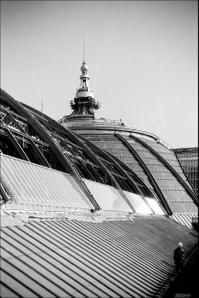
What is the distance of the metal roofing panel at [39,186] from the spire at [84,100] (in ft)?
197

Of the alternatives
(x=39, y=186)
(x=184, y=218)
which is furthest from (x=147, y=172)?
(x=39, y=186)

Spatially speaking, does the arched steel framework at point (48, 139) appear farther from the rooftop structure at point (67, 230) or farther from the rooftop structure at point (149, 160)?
the rooftop structure at point (149, 160)

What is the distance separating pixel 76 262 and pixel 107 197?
51.6ft

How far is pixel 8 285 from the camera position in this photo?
10.1 meters

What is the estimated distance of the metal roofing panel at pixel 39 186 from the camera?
1730 cm

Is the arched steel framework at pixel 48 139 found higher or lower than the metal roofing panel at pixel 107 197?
higher

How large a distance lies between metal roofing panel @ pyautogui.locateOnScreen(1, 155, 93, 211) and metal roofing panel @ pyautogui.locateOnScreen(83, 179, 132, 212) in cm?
249

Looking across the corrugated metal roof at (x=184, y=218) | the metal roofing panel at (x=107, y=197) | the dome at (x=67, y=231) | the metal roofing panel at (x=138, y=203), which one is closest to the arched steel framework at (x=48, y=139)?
the dome at (x=67, y=231)

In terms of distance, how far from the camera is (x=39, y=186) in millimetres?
19906

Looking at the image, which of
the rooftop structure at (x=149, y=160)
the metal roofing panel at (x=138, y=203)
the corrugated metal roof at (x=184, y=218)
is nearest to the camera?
the metal roofing panel at (x=138, y=203)

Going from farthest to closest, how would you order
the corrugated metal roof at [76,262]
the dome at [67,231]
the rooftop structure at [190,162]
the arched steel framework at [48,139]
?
the rooftop structure at [190,162] < the arched steel framework at [48,139] < the dome at [67,231] < the corrugated metal roof at [76,262]

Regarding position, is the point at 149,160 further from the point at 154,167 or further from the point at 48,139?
the point at 48,139

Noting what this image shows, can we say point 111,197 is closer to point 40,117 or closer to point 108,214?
point 108,214

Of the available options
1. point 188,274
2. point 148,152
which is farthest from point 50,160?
point 148,152
